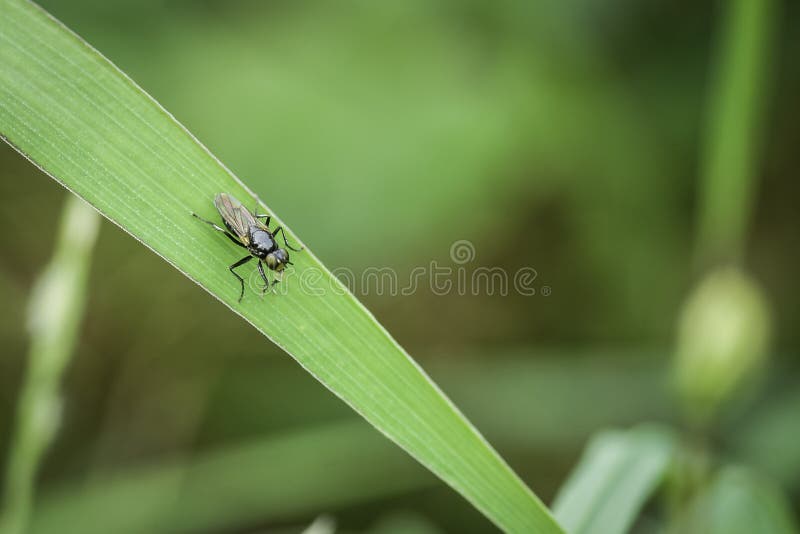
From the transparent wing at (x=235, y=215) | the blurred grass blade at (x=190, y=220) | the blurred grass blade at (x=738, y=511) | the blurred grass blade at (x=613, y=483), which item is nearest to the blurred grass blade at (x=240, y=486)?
the blurred grass blade at (x=613, y=483)

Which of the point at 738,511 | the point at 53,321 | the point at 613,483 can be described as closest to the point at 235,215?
the point at 53,321

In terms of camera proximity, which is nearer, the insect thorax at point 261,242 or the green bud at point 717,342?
the insect thorax at point 261,242

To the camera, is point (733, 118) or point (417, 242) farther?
point (417, 242)

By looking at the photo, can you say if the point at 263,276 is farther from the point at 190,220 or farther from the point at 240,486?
the point at 240,486

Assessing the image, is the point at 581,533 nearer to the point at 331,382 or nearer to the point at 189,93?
the point at 331,382

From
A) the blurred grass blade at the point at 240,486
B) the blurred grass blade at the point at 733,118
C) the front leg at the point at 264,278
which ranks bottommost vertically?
the front leg at the point at 264,278

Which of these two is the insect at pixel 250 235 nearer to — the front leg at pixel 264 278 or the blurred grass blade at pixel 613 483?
the front leg at pixel 264 278

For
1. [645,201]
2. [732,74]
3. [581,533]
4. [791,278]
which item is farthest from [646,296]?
[581,533]
